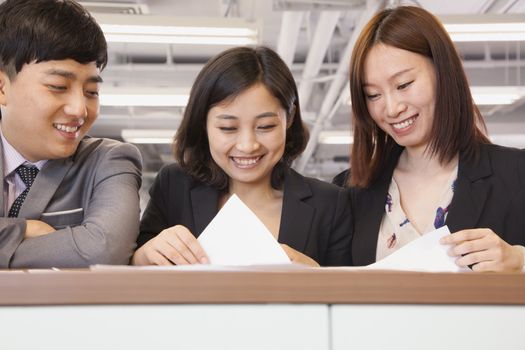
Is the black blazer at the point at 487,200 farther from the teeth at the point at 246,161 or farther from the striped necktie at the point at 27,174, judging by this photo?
the striped necktie at the point at 27,174

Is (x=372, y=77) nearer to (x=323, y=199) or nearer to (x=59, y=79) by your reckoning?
(x=323, y=199)

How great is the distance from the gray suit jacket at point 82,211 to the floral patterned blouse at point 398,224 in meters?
0.62

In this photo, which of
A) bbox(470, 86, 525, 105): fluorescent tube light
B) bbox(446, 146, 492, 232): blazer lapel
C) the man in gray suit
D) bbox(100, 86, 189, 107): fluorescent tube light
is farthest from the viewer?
bbox(470, 86, 525, 105): fluorescent tube light

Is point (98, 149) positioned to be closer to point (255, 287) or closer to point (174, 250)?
point (174, 250)

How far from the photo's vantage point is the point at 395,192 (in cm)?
166

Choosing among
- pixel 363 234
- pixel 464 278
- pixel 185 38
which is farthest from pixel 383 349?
pixel 185 38

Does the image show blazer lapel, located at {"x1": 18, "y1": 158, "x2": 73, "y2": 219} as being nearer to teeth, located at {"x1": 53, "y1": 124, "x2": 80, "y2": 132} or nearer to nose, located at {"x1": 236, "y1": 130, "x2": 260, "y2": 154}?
teeth, located at {"x1": 53, "y1": 124, "x2": 80, "y2": 132}

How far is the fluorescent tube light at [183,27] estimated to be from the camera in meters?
3.32

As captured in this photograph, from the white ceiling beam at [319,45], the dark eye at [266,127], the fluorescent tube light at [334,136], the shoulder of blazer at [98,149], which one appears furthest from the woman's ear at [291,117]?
the fluorescent tube light at [334,136]

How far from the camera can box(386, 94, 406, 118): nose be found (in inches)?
59.3

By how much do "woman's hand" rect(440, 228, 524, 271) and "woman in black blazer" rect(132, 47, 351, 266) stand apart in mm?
494

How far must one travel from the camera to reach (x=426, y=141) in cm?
159

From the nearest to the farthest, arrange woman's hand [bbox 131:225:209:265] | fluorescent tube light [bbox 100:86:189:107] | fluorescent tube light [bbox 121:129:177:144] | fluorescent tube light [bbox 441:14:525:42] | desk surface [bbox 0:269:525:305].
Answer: desk surface [bbox 0:269:525:305] → woman's hand [bbox 131:225:209:265] → fluorescent tube light [bbox 441:14:525:42] → fluorescent tube light [bbox 100:86:189:107] → fluorescent tube light [bbox 121:129:177:144]

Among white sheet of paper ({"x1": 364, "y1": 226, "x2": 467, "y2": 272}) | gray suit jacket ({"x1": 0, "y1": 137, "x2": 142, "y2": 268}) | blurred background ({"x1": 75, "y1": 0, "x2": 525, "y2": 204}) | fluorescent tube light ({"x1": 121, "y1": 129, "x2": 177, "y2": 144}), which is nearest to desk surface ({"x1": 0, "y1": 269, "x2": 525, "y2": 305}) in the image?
white sheet of paper ({"x1": 364, "y1": 226, "x2": 467, "y2": 272})
